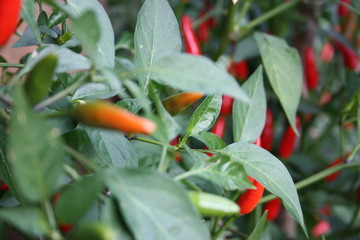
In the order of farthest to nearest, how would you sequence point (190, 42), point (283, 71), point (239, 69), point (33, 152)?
point (239, 69) → point (190, 42) → point (283, 71) → point (33, 152)

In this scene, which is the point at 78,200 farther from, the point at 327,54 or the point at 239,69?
the point at 327,54

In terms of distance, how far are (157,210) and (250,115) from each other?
28cm

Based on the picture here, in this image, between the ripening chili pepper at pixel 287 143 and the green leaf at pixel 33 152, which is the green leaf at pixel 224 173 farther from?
the ripening chili pepper at pixel 287 143

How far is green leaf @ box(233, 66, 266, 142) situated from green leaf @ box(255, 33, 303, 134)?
0.12 meters

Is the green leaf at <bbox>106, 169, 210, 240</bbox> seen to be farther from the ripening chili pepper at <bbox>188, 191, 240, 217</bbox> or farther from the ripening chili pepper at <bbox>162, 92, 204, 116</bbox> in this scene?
the ripening chili pepper at <bbox>162, 92, 204, 116</bbox>

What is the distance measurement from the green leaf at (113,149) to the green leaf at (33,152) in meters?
0.11

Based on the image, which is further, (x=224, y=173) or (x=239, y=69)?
(x=239, y=69)

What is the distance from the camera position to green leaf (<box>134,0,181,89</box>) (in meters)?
0.39

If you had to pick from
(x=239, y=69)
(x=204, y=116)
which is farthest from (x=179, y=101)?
(x=239, y=69)

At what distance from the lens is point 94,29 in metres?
0.26

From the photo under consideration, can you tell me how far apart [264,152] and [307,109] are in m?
0.66

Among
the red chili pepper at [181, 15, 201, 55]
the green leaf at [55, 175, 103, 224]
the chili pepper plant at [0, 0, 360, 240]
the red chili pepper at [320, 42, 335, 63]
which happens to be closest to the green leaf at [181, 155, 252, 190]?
the chili pepper plant at [0, 0, 360, 240]

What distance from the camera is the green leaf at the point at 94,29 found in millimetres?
259

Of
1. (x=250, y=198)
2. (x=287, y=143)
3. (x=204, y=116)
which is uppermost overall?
(x=204, y=116)
